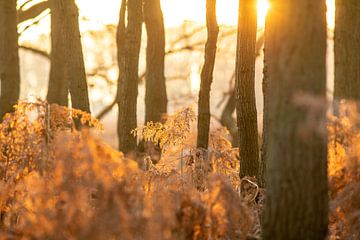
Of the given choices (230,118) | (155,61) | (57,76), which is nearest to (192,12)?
(230,118)

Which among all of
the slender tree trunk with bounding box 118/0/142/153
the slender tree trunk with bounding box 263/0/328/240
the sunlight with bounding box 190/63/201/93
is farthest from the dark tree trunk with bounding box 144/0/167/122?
the sunlight with bounding box 190/63/201/93

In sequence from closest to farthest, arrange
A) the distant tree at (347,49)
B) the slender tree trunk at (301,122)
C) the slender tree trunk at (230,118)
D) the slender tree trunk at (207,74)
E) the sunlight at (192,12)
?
the slender tree trunk at (301,122) < the distant tree at (347,49) < the slender tree trunk at (207,74) < the sunlight at (192,12) < the slender tree trunk at (230,118)

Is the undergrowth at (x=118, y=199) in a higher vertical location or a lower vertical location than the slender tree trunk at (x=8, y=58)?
lower

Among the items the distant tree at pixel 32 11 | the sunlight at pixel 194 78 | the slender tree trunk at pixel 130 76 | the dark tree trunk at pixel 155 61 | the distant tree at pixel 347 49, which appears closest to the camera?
the distant tree at pixel 347 49

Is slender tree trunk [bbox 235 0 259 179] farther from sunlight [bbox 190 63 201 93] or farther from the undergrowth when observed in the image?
sunlight [bbox 190 63 201 93]

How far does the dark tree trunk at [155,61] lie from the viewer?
1505cm

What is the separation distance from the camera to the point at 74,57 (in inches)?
451

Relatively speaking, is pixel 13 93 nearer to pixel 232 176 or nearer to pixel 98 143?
pixel 232 176

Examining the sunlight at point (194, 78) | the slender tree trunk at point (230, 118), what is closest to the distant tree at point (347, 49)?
the slender tree trunk at point (230, 118)

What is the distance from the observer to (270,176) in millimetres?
5711

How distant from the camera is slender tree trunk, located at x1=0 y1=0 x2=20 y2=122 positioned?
13914 millimetres

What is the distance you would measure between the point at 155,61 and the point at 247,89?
6.07 m

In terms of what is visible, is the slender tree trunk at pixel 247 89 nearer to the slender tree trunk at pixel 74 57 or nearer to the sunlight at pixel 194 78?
the slender tree trunk at pixel 74 57

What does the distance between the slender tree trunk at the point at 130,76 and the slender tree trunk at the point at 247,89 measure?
2862 millimetres
